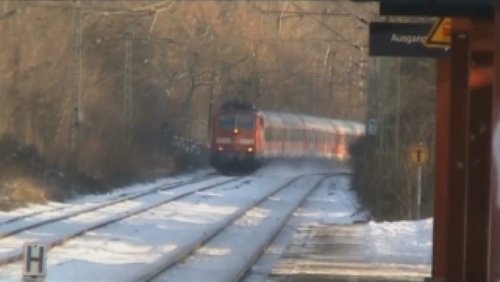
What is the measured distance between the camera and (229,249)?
2528 centimetres

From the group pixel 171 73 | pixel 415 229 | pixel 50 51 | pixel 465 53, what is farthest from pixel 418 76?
pixel 171 73

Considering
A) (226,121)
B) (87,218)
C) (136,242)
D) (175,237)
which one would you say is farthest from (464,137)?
(226,121)

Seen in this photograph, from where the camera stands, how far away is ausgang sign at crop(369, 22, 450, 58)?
16906mm

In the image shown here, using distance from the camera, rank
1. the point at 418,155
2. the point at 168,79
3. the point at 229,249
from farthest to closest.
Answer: the point at 168,79 < the point at 418,155 < the point at 229,249

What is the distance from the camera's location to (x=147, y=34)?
5491cm

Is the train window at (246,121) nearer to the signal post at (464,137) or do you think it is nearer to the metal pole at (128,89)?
the metal pole at (128,89)

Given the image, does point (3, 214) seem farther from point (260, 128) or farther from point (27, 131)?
point (260, 128)

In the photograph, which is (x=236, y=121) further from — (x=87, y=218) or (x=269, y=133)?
(x=87, y=218)

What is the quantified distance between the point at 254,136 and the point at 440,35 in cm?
4370

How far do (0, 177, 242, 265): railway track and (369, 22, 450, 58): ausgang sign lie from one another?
682 centimetres

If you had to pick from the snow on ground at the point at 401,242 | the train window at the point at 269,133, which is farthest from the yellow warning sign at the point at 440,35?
the train window at the point at 269,133

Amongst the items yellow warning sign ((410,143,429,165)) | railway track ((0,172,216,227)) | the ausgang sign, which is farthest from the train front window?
the ausgang sign

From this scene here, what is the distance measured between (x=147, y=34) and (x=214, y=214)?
2047cm

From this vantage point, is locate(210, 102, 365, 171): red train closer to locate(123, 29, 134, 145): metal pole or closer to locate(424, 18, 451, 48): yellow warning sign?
locate(123, 29, 134, 145): metal pole
